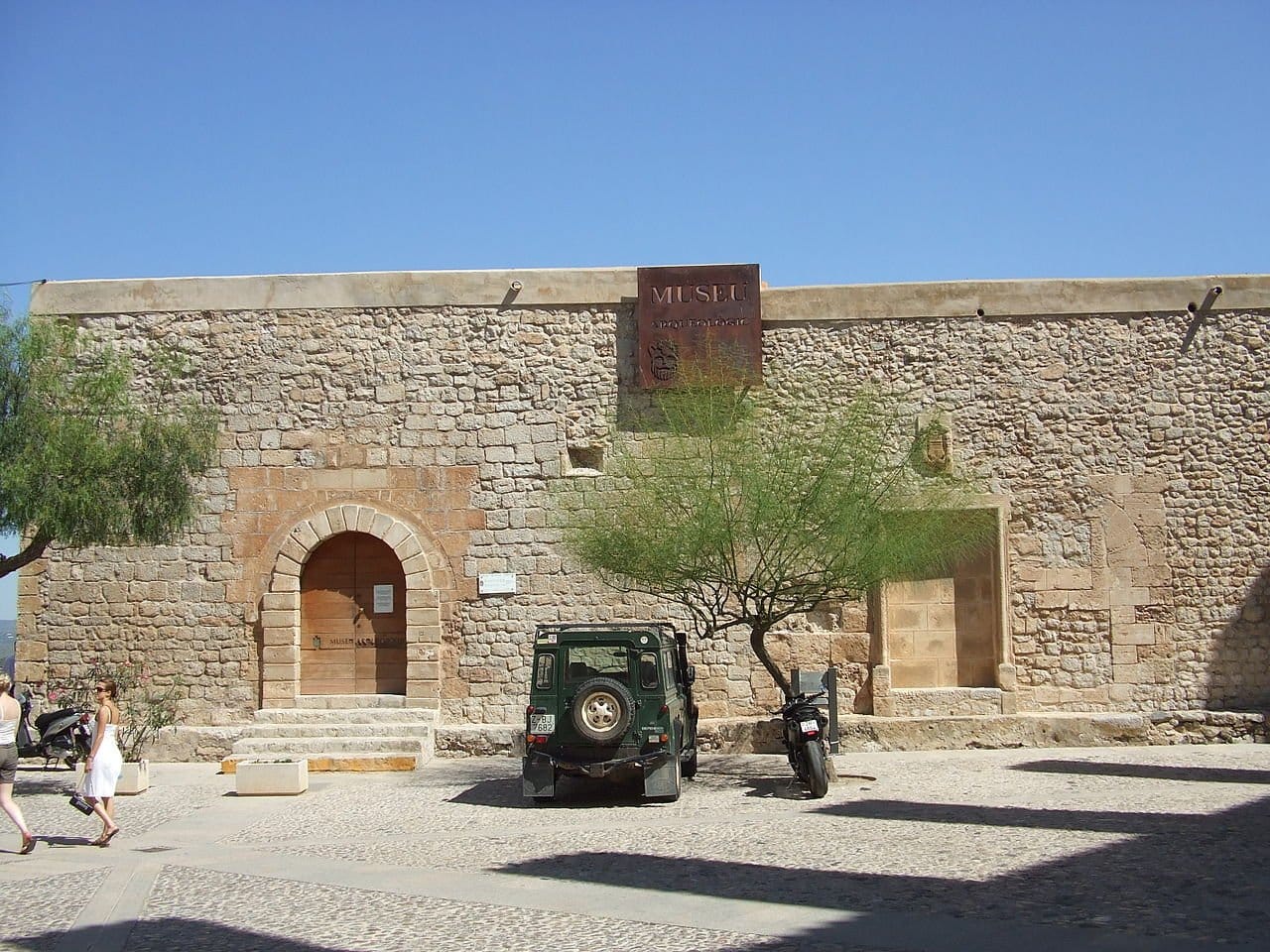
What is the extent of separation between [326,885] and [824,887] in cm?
296

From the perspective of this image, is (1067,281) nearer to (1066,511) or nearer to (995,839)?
(1066,511)

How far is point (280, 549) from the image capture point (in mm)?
14617

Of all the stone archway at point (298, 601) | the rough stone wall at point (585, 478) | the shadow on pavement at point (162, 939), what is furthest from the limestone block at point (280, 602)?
the shadow on pavement at point (162, 939)

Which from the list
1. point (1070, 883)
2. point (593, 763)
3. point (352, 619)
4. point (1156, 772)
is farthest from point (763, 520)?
point (352, 619)

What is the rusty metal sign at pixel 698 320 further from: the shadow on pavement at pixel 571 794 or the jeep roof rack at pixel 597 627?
the shadow on pavement at pixel 571 794

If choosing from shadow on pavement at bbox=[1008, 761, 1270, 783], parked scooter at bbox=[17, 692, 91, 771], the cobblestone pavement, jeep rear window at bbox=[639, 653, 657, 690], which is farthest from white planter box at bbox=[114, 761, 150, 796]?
shadow on pavement at bbox=[1008, 761, 1270, 783]

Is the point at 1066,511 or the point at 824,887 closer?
the point at 824,887

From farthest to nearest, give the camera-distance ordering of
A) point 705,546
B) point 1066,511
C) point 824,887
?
point 1066,511 → point 705,546 → point 824,887

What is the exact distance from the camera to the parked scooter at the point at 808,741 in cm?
1087

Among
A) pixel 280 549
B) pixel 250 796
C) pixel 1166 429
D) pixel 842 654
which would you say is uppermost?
pixel 1166 429

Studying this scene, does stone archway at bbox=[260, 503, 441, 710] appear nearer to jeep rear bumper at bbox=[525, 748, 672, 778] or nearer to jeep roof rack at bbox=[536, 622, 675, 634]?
jeep roof rack at bbox=[536, 622, 675, 634]

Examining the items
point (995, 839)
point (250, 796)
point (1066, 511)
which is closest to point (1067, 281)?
point (1066, 511)

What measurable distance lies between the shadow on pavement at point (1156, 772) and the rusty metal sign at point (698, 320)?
5.27 metres

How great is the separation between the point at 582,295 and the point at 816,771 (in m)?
6.53
